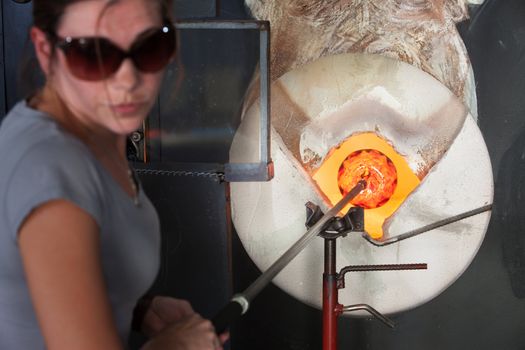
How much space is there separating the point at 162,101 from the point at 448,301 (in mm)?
Answer: 905

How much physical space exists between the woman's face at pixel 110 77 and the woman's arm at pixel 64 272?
13 cm

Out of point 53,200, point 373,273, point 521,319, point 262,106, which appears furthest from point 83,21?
point 521,319

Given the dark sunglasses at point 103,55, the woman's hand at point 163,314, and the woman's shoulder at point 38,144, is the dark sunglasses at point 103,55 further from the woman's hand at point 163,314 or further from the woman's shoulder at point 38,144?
the woman's hand at point 163,314

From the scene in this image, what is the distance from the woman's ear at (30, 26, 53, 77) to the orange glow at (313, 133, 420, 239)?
123 cm

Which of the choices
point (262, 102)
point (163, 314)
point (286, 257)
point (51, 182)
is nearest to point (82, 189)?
point (51, 182)

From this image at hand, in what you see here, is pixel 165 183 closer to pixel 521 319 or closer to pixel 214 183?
pixel 214 183

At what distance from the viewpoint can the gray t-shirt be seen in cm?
57

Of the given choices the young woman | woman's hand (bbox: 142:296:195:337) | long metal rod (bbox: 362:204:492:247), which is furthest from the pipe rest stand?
the young woman

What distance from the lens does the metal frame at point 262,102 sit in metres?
1.71

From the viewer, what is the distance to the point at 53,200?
558 millimetres

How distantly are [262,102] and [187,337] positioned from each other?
3.51 feet

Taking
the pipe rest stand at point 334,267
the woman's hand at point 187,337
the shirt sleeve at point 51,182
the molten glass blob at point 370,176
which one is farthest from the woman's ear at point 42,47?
the molten glass blob at point 370,176

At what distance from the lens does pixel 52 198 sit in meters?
0.56

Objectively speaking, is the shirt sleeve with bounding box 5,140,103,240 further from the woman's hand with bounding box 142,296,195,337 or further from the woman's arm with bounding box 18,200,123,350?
the woman's hand with bounding box 142,296,195,337
